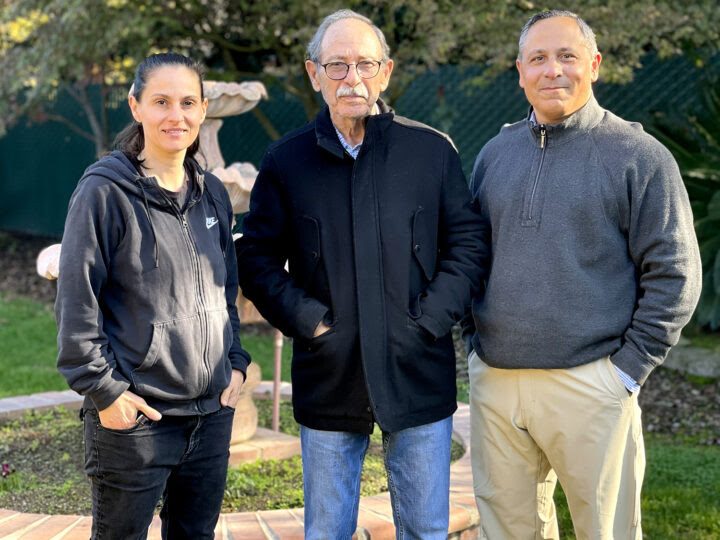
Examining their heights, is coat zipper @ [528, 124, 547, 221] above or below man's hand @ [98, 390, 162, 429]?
above

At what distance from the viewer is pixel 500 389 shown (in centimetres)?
288

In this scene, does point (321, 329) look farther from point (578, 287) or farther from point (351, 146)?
point (578, 287)

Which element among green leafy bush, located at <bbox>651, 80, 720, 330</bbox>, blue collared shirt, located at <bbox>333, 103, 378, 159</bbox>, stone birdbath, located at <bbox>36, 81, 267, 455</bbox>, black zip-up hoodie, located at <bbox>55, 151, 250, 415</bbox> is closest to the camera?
black zip-up hoodie, located at <bbox>55, 151, 250, 415</bbox>

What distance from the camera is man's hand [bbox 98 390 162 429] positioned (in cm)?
239

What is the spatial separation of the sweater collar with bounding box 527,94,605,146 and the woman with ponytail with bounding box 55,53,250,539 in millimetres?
1080

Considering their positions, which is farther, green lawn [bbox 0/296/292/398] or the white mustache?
green lawn [bbox 0/296/292/398]

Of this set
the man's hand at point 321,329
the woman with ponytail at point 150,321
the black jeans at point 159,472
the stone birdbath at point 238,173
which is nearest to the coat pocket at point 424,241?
the man's hand at point 321,329

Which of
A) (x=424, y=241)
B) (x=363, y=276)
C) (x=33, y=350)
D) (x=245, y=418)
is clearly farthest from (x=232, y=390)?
(x=33, y=350)

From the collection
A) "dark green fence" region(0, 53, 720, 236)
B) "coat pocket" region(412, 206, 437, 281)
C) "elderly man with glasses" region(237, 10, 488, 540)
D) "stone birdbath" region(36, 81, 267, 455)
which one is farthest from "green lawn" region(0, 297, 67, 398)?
"coat pocket" region(412, 206, 437, 281)

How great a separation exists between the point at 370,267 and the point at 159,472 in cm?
84

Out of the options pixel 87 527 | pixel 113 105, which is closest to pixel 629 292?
pixel 87 527

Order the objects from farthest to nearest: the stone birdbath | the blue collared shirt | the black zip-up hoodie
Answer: the stone birdbath < the blue collared shirt < the black zip-up hoodie

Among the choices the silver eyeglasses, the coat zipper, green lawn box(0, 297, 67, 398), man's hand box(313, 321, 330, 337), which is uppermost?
the silver eyeglasses

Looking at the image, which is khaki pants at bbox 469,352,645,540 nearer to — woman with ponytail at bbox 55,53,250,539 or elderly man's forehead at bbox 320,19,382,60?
woman with ponytail at bbox 55,53,250,539
